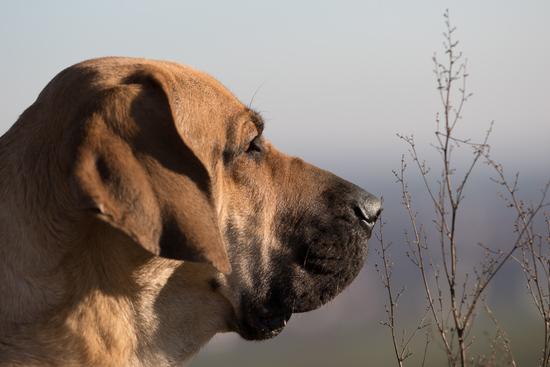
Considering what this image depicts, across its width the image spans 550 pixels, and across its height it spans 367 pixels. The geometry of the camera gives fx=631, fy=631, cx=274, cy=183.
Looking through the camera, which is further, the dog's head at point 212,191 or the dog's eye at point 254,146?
the dog's eye at point 254,146

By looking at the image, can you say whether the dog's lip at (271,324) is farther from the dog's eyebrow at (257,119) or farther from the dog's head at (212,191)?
the dog's eyebrow at (257,119)

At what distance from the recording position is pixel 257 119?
3643mm

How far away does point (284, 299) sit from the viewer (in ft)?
11.7

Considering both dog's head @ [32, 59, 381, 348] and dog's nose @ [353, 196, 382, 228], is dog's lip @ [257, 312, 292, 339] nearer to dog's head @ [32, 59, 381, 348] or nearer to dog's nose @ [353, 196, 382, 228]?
dog's head @ [32, 59, 381, 348]

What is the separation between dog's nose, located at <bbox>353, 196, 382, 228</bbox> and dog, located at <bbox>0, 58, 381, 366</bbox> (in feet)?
0.04

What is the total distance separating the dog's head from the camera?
243cm

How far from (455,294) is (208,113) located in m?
1.93

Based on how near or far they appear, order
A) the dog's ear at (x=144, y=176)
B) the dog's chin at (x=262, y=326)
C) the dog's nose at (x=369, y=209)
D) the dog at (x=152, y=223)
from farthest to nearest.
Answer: the dog's nose at (x=369, y=209) < the dog's chin at (x=262, y=326) < the dog at (x=152, y=223) < the dog's ear at (x=144, y=176)

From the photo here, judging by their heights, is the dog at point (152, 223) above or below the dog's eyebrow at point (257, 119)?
below

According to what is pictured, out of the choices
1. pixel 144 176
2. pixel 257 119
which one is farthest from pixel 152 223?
pixel 257 119

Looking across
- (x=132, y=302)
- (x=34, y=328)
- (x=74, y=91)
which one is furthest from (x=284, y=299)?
(x=74, y=91)

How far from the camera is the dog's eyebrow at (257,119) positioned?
360 cm

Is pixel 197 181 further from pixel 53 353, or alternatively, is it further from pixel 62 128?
pixel 53 353

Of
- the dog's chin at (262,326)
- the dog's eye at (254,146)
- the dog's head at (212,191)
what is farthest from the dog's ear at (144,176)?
the dog's chin at (262,326)
